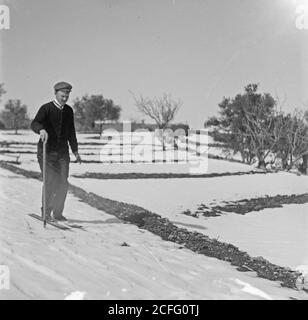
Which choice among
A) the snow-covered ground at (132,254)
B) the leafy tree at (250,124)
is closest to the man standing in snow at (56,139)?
the snow-covered ground at (132,254)

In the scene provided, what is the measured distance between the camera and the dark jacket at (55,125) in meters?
4.83

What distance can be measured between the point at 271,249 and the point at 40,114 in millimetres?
3471

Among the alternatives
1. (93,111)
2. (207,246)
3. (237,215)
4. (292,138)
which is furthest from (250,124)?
(207,246)

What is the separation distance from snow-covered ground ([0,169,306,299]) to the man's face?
1.52 m

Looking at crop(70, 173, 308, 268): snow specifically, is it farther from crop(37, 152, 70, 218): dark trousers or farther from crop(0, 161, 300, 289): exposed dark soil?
crop(37, 152, 70, 218): dark trousers

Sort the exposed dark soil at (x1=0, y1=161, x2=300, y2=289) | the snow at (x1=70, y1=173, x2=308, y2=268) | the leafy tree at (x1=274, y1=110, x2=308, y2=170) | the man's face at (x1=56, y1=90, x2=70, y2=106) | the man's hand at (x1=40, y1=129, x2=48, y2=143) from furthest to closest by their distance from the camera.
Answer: the leafy tree at (x1=274, y1=110, x2=308, y2=170), the snow at (x1=70, y1=173, x2=308, y2=268), the man's face at (x1=56, y1=90, x2=70, y2=106), the man's hand at (x1=40, y1=129, x2=48, y2=143), the exposed dark soil at (x1=0, y1=161, x2=300, y2=289)


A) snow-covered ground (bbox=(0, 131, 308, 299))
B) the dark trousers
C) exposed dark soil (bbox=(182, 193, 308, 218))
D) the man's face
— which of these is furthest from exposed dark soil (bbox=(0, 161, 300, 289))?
the man's face

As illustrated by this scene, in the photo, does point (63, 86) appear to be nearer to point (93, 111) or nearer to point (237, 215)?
point (237, 215)

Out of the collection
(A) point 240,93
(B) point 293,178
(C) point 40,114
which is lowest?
(B) point 293,178

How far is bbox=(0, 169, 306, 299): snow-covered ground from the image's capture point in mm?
2980

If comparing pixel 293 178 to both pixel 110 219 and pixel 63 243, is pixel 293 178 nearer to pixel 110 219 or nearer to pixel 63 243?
pixel 110 219

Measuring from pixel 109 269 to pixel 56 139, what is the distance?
2045 millimetres
